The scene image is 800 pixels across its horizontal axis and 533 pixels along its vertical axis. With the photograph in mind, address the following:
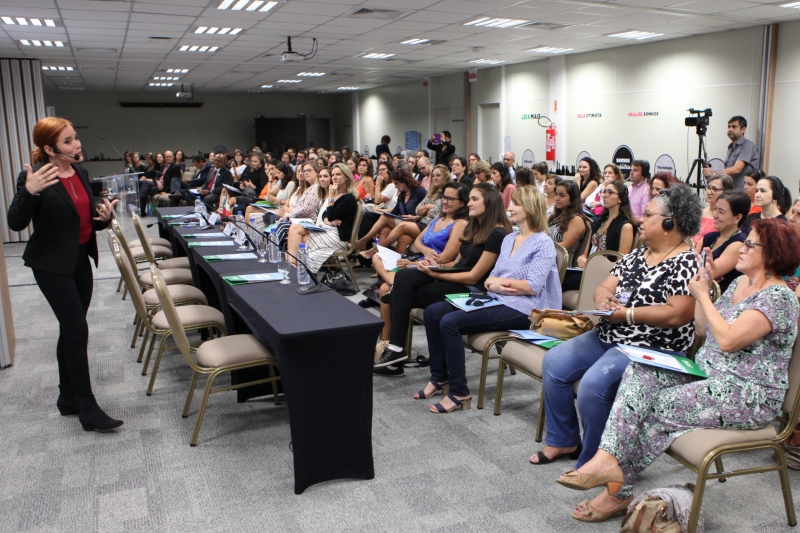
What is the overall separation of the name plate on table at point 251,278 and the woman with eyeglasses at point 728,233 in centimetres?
226

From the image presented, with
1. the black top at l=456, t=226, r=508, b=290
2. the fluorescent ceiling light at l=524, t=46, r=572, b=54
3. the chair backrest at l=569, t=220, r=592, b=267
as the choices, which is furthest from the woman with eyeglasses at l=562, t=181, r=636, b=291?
the fluorescent ceiling light at l=524, t=46, r=572, b=54

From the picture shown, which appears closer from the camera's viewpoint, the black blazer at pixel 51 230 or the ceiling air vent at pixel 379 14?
the black blazer at pixel 51 230

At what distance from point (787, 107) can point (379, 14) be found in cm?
560

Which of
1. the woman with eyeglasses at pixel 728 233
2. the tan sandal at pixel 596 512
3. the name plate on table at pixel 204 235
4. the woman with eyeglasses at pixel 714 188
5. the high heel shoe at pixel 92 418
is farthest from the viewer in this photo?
the name plate on table at pixel 204 235

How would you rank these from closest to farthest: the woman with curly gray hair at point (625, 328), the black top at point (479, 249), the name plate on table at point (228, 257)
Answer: the woman with curly gray hair at point (625, 328) → the black top at point (479, 249) → the name plate on table at point (228, 257)

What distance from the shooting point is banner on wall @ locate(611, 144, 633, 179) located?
36.6ft

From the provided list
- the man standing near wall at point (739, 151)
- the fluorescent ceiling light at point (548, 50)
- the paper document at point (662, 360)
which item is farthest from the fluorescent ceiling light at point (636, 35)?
the paper document at point (662, 360)

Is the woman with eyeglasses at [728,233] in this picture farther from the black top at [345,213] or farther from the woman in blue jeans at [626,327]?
the black top at [345,213]

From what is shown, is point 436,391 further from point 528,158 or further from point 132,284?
point 528,158

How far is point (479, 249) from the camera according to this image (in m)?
3.93

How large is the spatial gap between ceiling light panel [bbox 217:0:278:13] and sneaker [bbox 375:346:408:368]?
199 inches

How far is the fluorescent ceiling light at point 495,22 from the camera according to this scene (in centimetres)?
870

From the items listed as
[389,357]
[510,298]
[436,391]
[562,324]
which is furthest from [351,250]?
[562,324]

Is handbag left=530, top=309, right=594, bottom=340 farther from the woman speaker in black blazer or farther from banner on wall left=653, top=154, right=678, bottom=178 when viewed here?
banner on wall left=653, top=154, right=678, bottom=178
